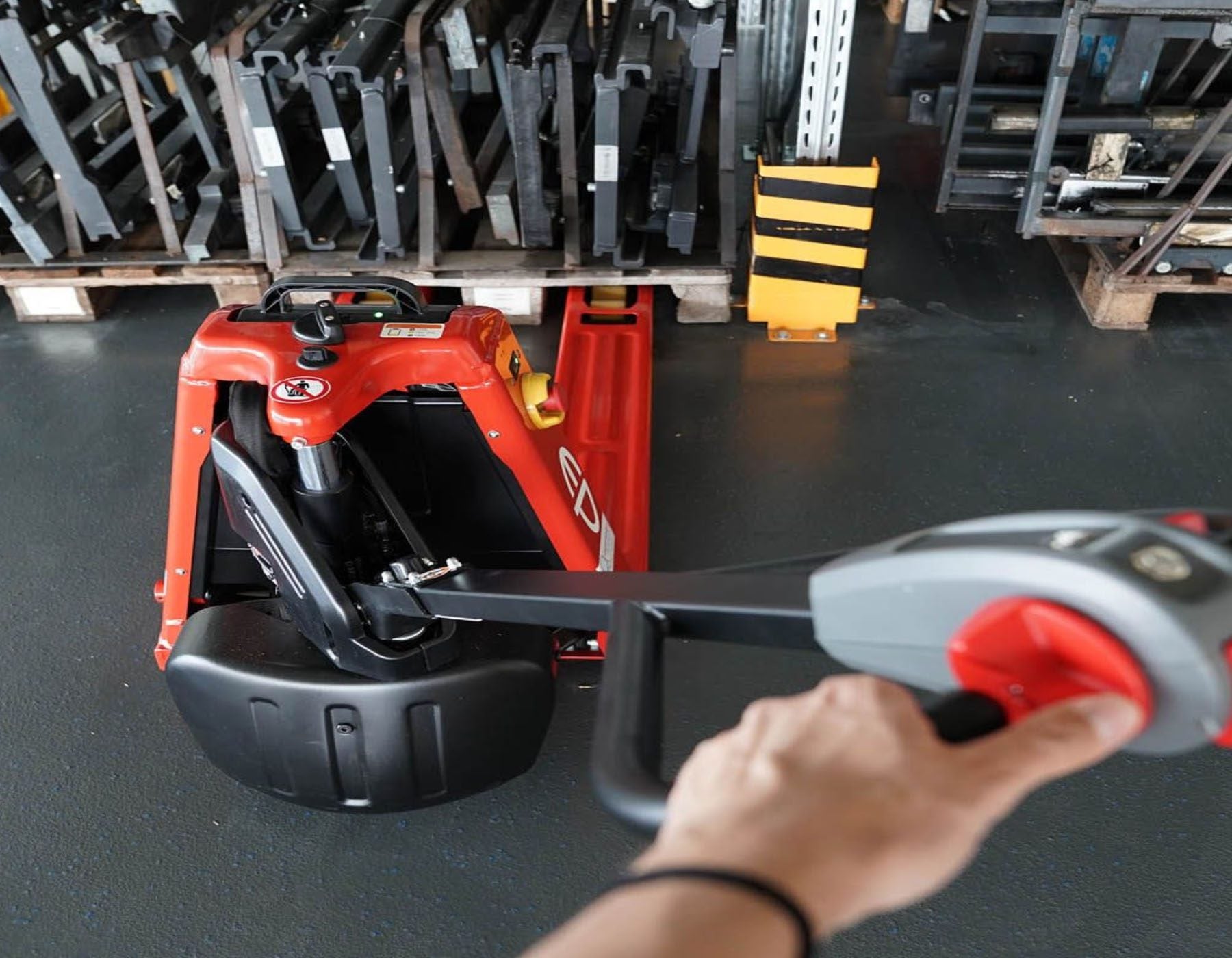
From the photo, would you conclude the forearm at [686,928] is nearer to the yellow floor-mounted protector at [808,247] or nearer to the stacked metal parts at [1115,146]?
the yellow floor-mounted protector at [808,247]

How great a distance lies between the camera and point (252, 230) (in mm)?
3754

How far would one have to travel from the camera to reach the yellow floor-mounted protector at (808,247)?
354cm

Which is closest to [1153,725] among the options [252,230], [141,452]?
[141,452]

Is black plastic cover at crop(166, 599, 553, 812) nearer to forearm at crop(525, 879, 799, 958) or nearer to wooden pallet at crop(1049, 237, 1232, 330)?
forearm at crop(525, 879, 799, 958)

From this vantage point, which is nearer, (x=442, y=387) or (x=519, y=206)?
(x=442, y=387)

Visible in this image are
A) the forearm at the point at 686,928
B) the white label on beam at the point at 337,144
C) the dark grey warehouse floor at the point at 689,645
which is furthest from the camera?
the white label on beam at the point at 337,144

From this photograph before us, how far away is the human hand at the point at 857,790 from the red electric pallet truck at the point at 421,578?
0.15 m

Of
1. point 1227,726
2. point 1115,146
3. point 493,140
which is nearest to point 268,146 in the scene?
point 493,140

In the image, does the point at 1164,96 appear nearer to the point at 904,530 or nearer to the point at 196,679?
the point at 904,530

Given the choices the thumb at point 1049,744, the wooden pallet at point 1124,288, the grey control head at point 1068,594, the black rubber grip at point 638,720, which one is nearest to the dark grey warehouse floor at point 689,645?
the wooden pallet at point 1124,288

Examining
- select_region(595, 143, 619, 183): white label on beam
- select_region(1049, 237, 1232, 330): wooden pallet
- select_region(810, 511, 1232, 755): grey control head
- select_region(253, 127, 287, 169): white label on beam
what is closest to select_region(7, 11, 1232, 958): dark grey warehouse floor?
select_region(1049, 237, 1232, 330): wooden pallet

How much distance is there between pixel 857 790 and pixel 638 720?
357mm

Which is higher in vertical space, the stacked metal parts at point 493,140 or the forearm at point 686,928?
the forearm at point 686,928

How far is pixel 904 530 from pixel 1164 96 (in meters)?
2.29
